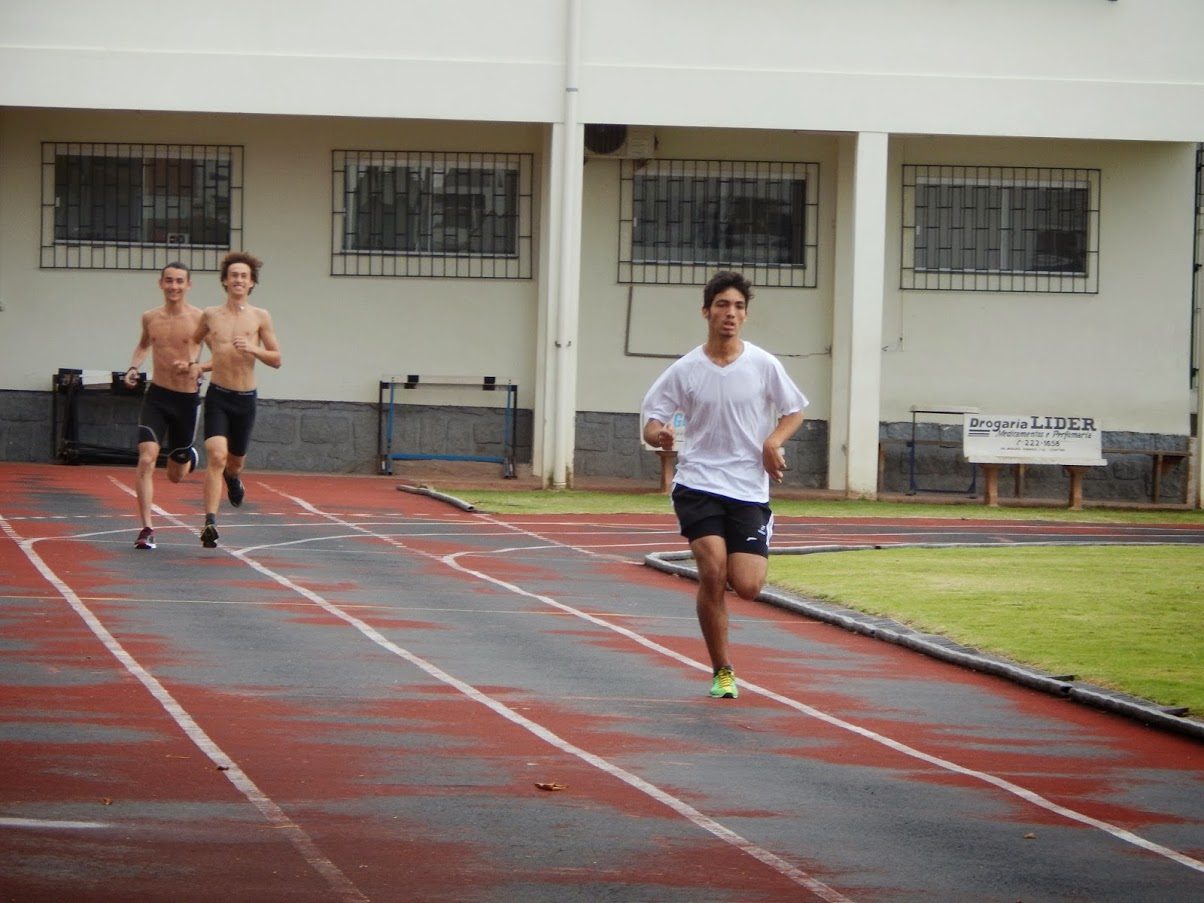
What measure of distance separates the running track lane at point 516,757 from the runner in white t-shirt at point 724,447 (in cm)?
60

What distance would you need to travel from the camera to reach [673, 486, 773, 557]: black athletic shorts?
33.0 feet

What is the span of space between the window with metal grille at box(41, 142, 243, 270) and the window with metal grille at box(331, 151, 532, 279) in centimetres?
137

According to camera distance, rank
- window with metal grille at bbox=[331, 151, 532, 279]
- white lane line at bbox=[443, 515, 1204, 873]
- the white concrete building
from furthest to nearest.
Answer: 1. window with metal grille at bbox=[331, 151, 532, 279]
2. the white concrete building
3. white lane line at bbox=[443, 515, 1204, 873]

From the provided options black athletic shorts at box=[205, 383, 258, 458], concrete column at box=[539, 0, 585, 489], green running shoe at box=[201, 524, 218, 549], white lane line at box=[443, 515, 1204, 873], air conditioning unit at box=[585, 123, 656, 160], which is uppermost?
air conditioning unit at box=[585, 123, 656, 160]

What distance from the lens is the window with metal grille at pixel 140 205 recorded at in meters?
25.7

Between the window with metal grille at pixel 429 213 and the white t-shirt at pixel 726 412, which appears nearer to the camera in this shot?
the white t-shirt at pixel 726 412

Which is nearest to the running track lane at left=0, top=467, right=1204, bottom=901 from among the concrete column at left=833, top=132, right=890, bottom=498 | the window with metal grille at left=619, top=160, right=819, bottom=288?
the concrete column at left=833, top=132, right=890, bottom=498

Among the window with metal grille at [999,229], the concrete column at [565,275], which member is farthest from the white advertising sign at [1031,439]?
the concrete column at [565,275]

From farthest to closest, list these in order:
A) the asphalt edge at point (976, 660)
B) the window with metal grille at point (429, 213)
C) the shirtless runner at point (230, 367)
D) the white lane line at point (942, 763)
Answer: the window with metal grille at point (429, 213) < the shirtless runner at point (230, 367) < the asphalt edge at point (976, 660) < the white lane line at point (942, 763)

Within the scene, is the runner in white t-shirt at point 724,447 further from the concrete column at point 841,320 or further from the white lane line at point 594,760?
the concrete column at point 841,320

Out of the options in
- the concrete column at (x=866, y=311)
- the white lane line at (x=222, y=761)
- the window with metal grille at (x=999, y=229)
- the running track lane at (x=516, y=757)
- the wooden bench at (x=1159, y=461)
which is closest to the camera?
the white lane line at (x=222, y=761)

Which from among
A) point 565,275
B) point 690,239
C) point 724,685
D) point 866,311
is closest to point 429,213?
point 565,275

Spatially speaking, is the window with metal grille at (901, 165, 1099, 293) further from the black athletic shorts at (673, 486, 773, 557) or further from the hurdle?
the black athletic shorts at (673, 486, 773, 557)

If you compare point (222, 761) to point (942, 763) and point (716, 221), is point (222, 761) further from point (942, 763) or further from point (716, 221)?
point (716, 221)
